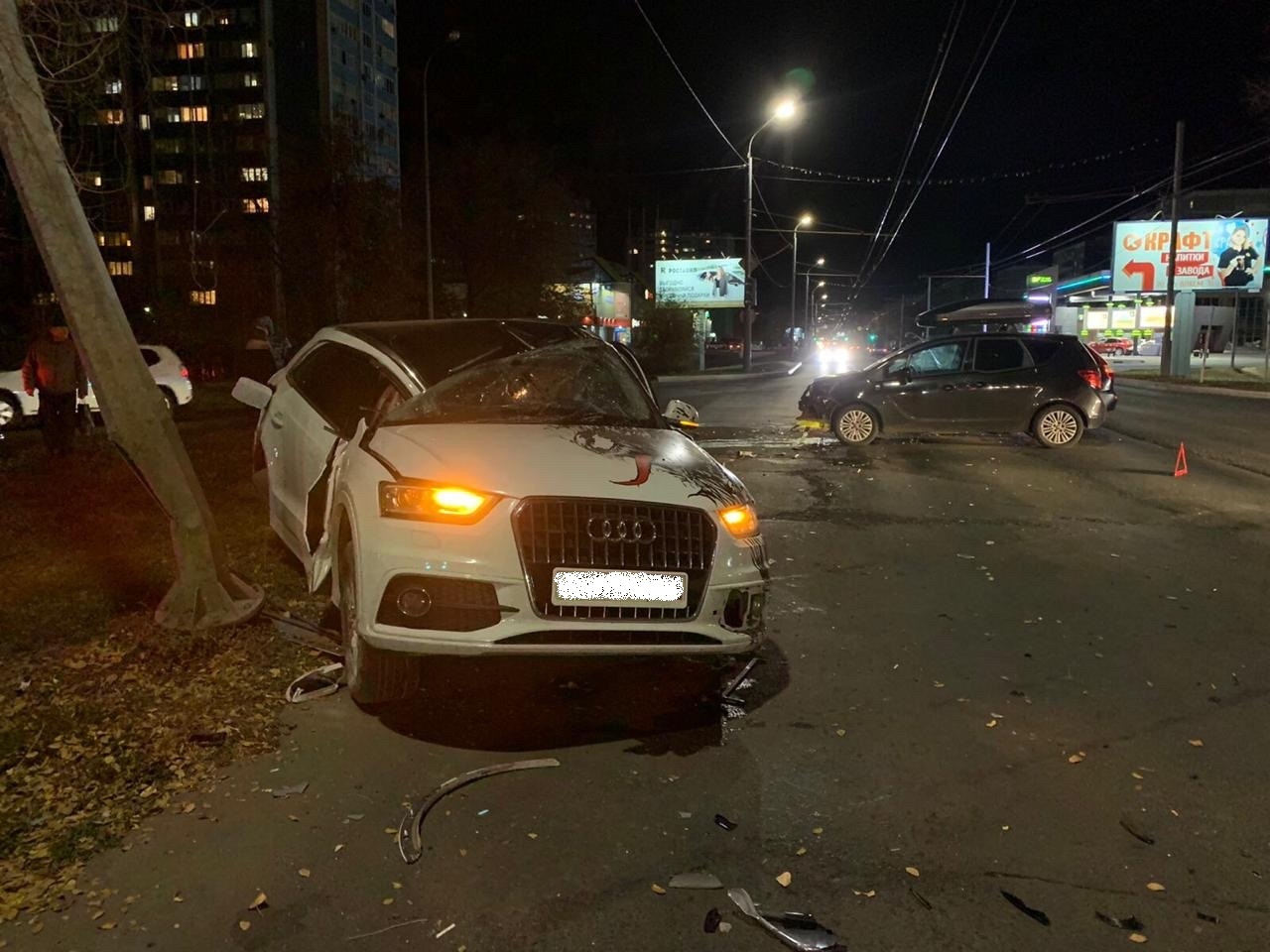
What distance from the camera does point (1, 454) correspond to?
44.3 feet

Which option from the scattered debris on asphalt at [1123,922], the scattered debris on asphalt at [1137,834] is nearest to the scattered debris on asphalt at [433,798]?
the scattered debris on asphalt at [1123,922]

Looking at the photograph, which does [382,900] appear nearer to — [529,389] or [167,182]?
[529,389]

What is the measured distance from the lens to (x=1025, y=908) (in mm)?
3049

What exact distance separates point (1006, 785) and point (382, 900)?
2.41m

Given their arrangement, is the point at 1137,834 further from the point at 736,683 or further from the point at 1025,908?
the point at 736,683

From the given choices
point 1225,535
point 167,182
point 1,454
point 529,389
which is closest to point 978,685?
point 529,389

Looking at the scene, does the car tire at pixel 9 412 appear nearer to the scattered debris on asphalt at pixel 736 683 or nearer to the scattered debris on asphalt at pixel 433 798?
the scattered debris on asphalt at pixel 736 683

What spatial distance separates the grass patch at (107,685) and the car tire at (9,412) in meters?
10.6

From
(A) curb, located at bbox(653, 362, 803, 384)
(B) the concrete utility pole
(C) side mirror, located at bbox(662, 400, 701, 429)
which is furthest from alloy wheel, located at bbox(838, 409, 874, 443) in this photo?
(B) the concrete utility pole

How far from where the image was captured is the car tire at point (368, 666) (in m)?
4.41

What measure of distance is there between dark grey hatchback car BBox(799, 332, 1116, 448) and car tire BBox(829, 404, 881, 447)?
0.02m

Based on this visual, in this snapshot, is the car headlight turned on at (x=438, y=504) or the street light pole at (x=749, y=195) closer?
the car headlight turned on at (x=438, y=504)

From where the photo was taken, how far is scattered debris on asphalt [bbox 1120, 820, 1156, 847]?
3463mm

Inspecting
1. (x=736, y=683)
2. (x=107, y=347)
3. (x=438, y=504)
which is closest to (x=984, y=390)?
(x=736, y=683)
